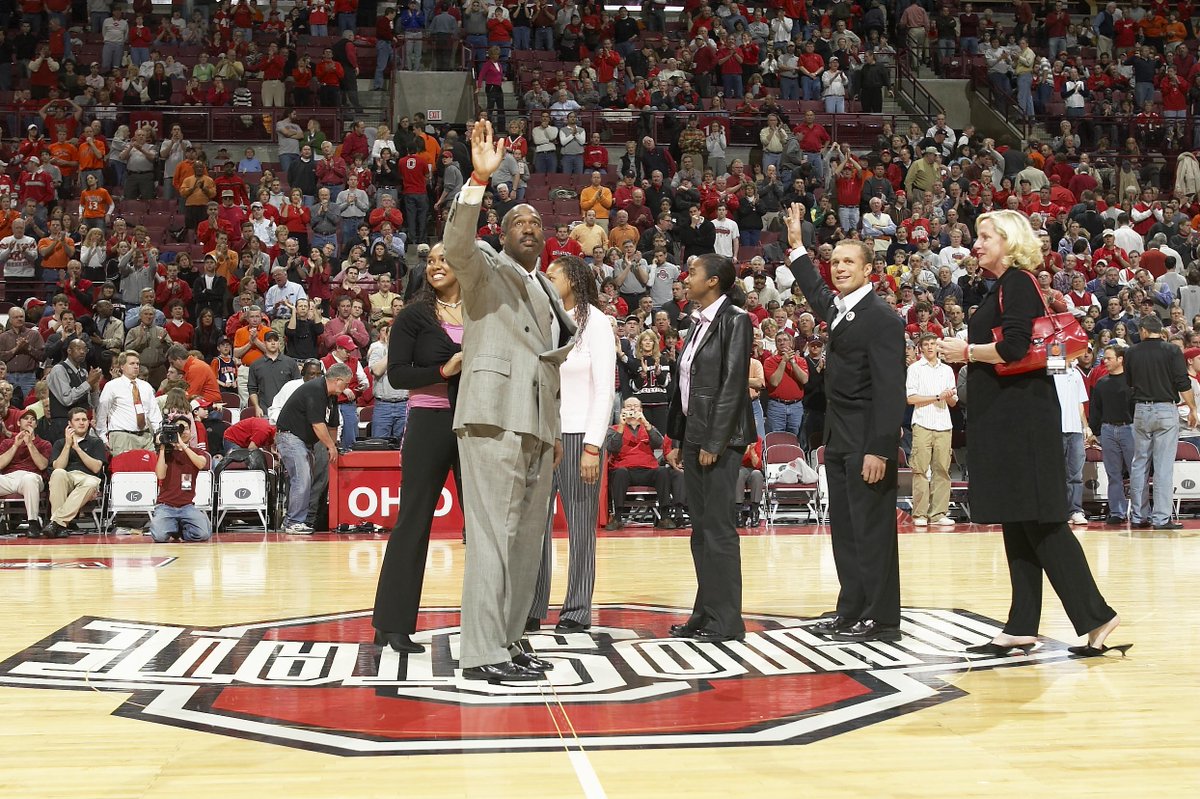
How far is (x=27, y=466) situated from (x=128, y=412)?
3.49 feet

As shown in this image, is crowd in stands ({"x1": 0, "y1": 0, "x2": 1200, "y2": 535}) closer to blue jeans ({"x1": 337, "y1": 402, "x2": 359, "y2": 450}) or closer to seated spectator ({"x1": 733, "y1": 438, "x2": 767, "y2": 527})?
blue jeans ({"x1": 337, "y1": 402, "x2": 359, "y2": 450})

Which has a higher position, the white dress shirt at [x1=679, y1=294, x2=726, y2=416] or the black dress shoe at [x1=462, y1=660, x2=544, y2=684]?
the white dress shirt at [x1=679, y1=294, x2=726, y2=416]

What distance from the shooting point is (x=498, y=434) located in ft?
17.3

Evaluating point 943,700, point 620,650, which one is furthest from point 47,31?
point 943,700

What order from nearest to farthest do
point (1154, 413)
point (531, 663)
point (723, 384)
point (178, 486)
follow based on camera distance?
1. point (531, 663)
2. point (723, 384)
3. point (178, 486)
4. point (1154, 413)

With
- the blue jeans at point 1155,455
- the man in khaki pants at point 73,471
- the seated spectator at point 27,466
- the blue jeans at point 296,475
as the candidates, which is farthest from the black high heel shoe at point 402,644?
the blue jeans at point 1155,455

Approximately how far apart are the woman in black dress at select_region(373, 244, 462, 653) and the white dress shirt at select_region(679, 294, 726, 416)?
1.22 m

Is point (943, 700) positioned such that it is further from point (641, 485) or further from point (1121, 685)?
point (641, 485)

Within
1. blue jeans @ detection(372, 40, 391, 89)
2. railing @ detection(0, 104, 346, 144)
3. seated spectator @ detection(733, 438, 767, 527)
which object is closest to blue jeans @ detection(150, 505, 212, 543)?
seated spectator @ detection(733, 438, 767, 527)

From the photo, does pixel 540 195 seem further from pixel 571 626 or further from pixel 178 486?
pixel 571 626

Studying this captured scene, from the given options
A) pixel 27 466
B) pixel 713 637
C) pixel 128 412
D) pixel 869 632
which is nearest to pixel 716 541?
pixel 713 637

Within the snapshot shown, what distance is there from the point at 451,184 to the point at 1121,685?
14.8 metres

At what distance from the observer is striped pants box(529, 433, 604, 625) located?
6.60 metres

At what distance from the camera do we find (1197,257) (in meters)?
19.4
